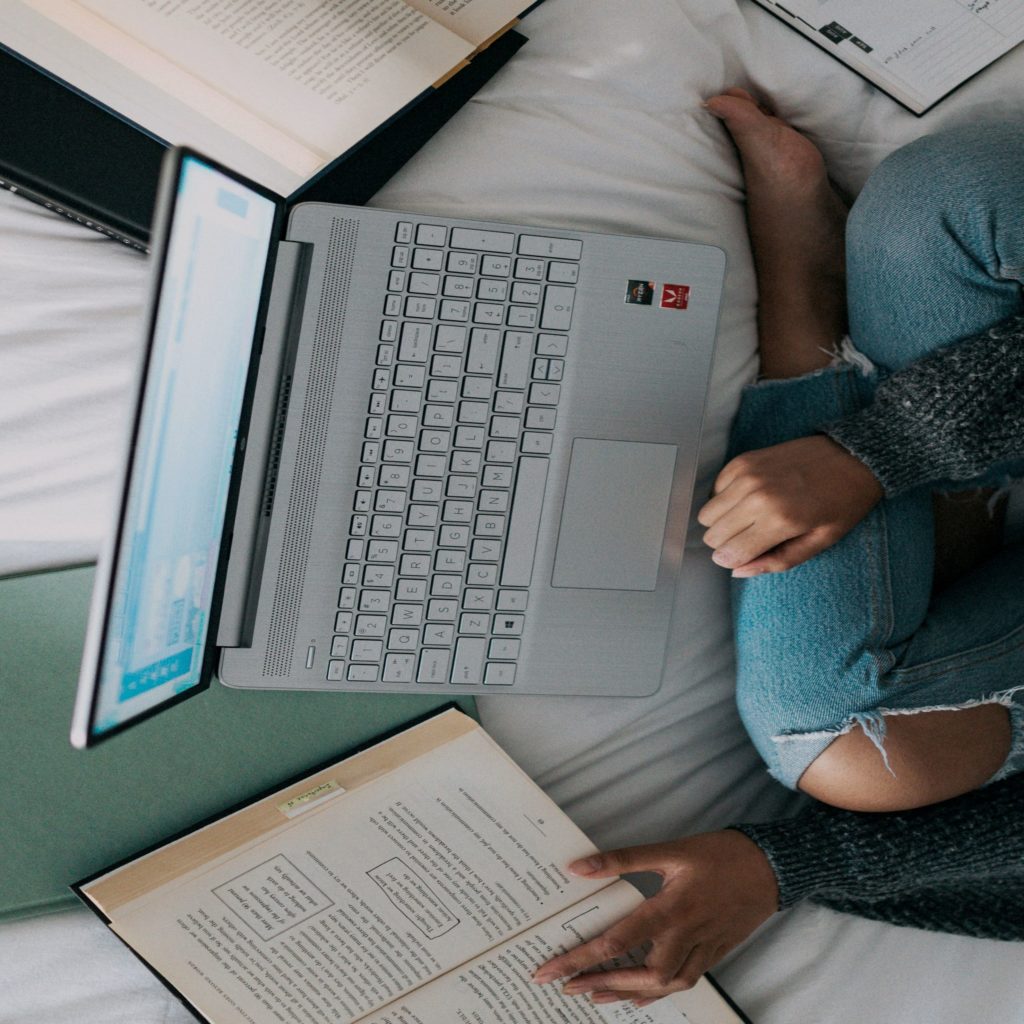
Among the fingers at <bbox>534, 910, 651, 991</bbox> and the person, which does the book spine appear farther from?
the fingers at <bbox>534, 910, 651, 991</bbox>

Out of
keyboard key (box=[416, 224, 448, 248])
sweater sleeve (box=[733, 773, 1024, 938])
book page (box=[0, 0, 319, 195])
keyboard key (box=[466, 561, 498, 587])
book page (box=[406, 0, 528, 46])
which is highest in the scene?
book page (box=[406, 0, 528, 46])

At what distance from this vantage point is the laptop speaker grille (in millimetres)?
778

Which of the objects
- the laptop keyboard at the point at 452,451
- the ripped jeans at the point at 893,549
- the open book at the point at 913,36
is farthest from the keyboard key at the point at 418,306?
the open book at the point at 913,36

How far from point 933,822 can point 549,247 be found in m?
0.61

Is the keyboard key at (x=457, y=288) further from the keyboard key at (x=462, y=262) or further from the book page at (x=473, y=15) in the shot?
the book page at (x=473, y=15)

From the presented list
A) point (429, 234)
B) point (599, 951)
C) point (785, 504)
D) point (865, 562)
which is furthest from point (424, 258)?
point (599, 951)

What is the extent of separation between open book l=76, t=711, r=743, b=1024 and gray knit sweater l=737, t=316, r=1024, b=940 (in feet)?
0.52

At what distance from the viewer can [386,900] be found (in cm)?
84

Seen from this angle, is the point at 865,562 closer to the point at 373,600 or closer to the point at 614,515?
the point at 614,515

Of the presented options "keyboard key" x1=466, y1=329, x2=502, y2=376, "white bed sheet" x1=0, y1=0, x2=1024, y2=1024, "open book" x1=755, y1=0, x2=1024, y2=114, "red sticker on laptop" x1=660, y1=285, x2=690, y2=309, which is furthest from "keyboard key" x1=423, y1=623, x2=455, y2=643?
"open book" x1=755, y1=0, x2=1024, y2=114

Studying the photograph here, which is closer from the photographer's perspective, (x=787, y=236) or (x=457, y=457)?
(x=457, y=457)

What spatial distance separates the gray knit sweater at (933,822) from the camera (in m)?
0.81

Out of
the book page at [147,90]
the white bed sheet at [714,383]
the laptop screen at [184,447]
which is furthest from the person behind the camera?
the white bed sheet at [714,383]

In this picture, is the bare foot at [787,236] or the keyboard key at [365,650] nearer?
the keyboard key at [365,650]
